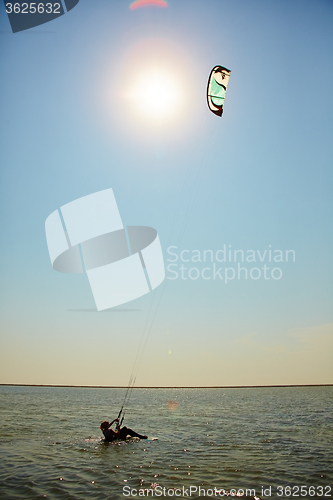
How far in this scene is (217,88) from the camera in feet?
37.0

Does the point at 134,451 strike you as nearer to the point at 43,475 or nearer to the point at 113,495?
the point at 43,475

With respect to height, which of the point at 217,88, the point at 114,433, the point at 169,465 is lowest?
the point at 114,433

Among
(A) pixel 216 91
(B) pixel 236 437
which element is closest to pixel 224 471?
(B) pixel 236 437

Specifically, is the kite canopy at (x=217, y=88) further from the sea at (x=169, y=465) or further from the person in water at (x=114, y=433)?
the person in water at (x=114, y=433)

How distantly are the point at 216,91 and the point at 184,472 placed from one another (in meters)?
11.2

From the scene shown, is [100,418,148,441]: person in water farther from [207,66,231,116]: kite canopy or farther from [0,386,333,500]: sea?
[207,66,231,116]: kite canopy

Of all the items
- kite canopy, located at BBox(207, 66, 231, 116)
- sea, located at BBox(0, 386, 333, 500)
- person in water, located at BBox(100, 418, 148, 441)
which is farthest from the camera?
person in water, located at BBox(100, 418, 148, 441)

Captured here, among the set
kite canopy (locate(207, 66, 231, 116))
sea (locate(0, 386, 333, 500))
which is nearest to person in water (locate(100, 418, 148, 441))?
sea (locate(0, 386, 333, 500))

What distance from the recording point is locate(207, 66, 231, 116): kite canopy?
1110 centimetres

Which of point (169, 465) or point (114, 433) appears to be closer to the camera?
point (169, 465)

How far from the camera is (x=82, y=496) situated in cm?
773

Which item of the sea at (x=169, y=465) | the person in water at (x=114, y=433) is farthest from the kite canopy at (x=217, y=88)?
the person in water at (x=114, y=433)

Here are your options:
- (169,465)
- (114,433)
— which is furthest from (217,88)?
(114,433)

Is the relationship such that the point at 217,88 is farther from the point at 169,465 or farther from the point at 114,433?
the point at 114,433
